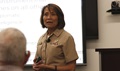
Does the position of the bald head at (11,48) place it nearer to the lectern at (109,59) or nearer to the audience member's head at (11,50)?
the audience member's head at (11,50)

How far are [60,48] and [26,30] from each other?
1328 millimetres

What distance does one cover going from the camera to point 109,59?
6.53 ft

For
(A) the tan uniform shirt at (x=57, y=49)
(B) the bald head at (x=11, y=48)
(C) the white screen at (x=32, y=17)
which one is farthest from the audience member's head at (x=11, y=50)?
(C) the white screen at (x=32, y=17)

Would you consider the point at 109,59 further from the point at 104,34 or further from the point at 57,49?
the point at 104,34

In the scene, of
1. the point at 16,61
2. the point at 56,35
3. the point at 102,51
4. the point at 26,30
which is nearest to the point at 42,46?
the point at 56,35

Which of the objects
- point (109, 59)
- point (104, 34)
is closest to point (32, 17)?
point (104, 34)

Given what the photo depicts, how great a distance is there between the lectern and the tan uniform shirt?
28 centimetres

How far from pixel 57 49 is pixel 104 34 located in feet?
4.23

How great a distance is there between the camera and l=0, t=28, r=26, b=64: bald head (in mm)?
1099

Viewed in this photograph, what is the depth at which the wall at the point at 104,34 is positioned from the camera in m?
3.19

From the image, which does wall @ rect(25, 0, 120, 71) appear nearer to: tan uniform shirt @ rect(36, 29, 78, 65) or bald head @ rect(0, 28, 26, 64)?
tan uniform shirt @ rect(36, 29, 78, 65)

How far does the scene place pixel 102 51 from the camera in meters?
2.01

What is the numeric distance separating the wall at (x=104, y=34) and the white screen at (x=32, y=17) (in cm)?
13

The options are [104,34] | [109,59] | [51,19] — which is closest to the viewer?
[109,59]
